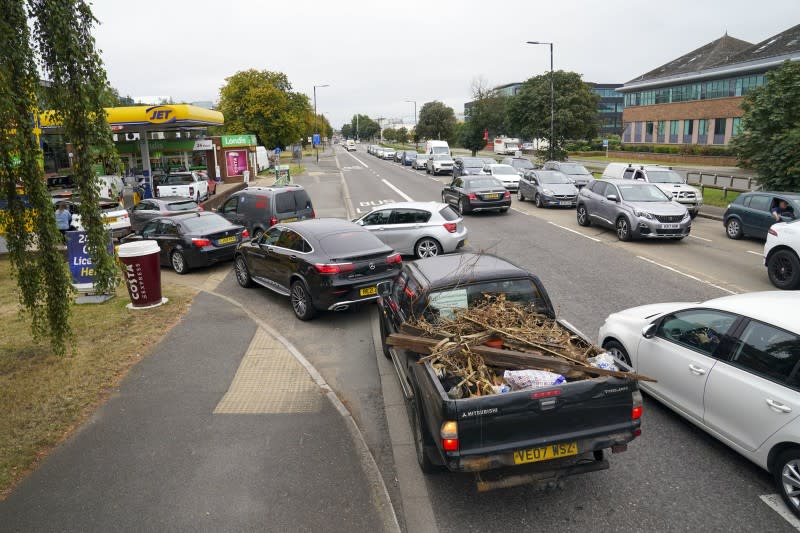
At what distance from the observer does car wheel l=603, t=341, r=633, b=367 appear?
21.7 feet

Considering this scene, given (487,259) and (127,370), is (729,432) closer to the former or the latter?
(487,259)

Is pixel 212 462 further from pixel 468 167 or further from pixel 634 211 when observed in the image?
pixel 468 167

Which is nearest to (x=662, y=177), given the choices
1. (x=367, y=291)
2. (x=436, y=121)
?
(x=367, y=291)

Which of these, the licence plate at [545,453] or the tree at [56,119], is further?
the tree at [56,119]

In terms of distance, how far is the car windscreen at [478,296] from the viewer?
5867 millimetres

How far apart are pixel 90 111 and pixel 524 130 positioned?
44693 millimetres

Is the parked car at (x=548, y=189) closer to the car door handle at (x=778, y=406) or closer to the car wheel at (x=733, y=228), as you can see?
Answer: the car wheel at (x=733, y=228)

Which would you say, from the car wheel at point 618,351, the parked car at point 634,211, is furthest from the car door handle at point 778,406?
the parked car at point 634,211

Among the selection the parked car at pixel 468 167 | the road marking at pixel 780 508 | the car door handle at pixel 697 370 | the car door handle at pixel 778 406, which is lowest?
the road marking at pixel 780 508

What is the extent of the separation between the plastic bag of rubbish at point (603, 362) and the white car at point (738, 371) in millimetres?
1117

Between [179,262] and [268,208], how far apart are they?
3.00m

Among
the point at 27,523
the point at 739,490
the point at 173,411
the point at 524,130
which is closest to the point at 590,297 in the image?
the point at 739,490

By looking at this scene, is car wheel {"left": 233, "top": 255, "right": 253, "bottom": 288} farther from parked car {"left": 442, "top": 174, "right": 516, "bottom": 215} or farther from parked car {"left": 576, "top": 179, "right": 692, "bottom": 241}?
parked car {"left": 442, "top": 174, "right": 516, "bottom": 215}

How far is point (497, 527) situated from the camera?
4449 millimetres
